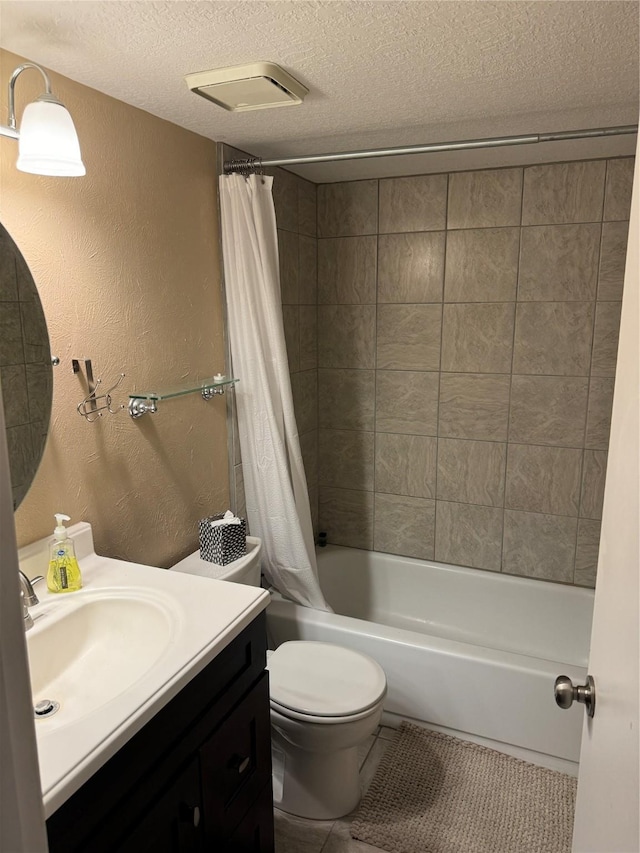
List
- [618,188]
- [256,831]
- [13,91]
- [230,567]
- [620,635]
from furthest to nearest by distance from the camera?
1. [618,188]
2. [230,567]
3. [256,831]
4. [13,91]
5. [620,635]

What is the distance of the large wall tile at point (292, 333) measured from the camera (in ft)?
9.07

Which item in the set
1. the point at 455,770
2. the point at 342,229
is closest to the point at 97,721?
the point at 455,770

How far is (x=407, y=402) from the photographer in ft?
9.73

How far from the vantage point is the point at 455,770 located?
6.97 ft

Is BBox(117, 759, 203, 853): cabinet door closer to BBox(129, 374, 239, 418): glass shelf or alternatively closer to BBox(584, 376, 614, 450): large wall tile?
BBox(129, 374, 239, 418): glass shelf

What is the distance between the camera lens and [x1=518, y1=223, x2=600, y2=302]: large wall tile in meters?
2.55

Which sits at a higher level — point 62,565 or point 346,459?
point 62,565

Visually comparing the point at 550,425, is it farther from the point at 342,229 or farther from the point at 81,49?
the point at 81,49

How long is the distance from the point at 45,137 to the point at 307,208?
5.80 feet

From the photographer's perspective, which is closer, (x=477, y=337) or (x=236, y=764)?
(x=236, y=764)

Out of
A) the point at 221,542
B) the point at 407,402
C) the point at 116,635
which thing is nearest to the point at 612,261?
the point at 407,402

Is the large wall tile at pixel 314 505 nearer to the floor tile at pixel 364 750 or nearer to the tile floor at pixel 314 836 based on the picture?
the floor tile at pixel 364 750

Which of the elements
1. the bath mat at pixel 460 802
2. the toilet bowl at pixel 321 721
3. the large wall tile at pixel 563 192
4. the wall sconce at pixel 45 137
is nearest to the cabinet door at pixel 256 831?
the toilet bowl at pixel 321 721

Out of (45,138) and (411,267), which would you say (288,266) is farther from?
(45,138)
